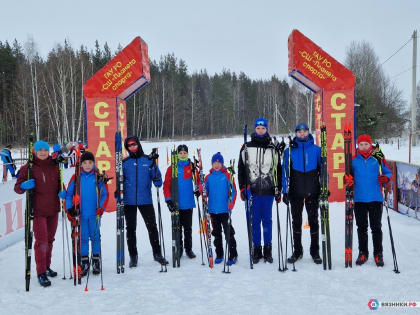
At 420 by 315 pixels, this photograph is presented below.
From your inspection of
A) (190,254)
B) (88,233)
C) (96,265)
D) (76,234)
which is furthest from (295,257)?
(76,234)

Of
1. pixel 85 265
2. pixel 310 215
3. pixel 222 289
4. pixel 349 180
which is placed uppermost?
pixel 349 180

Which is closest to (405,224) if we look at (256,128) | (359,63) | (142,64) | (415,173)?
(415,173)

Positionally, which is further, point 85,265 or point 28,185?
point 85,265

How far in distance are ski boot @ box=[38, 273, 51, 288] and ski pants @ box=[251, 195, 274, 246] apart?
2555mm

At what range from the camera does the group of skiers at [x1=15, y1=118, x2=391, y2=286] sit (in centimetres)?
407

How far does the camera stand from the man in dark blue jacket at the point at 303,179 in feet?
14.2

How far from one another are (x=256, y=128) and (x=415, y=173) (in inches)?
155

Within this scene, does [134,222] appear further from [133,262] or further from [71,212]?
[71,212]

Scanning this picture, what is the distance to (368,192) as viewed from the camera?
4.11m

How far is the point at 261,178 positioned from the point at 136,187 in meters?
1.66

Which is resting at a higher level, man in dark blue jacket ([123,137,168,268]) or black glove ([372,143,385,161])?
black glove ([372,143,385,161])

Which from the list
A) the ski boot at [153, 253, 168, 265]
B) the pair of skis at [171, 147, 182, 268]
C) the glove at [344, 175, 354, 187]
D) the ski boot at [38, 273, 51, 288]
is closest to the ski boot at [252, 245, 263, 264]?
the pair of skis at [171, 147, 182, 268]

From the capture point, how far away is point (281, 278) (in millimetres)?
3844

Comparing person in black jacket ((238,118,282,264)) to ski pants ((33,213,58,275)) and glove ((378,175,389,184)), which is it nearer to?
glove ((378,175,389,184))
